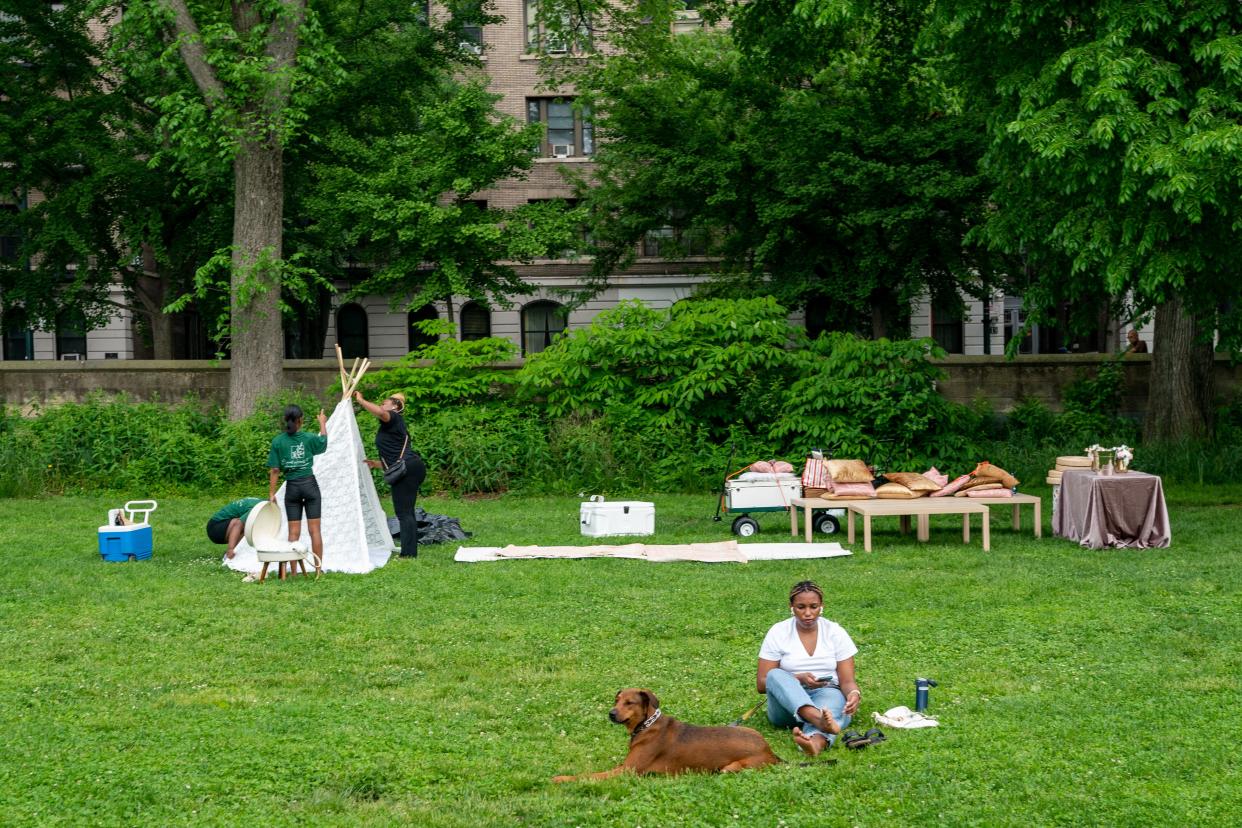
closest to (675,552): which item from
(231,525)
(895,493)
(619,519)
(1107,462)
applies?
(619,519)

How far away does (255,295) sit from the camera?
24.0 m

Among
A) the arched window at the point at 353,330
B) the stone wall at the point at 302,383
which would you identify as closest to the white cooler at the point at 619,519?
the stone wall at the point at 302,383

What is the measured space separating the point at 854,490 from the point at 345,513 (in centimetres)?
593

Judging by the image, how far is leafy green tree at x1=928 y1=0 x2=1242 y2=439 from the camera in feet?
48.7

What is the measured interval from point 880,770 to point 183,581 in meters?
8.39

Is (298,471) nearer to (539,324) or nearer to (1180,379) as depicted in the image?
(1180,379)

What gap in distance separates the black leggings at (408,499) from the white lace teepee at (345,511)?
0.20 m

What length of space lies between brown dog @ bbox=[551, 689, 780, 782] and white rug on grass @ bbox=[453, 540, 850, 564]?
7350 mm

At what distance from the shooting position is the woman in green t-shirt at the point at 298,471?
13297mm

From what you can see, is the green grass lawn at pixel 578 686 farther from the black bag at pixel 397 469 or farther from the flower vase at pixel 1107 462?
the flower vase at pixel 1107 462

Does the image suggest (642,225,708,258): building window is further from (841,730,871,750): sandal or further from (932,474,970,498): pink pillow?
(841,730,871,750): sandal

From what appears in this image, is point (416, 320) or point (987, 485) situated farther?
point (416, 320)

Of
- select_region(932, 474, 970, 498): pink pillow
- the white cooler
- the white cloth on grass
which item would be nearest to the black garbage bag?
the white cooler

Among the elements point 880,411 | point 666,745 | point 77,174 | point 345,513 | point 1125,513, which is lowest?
point 666,745
